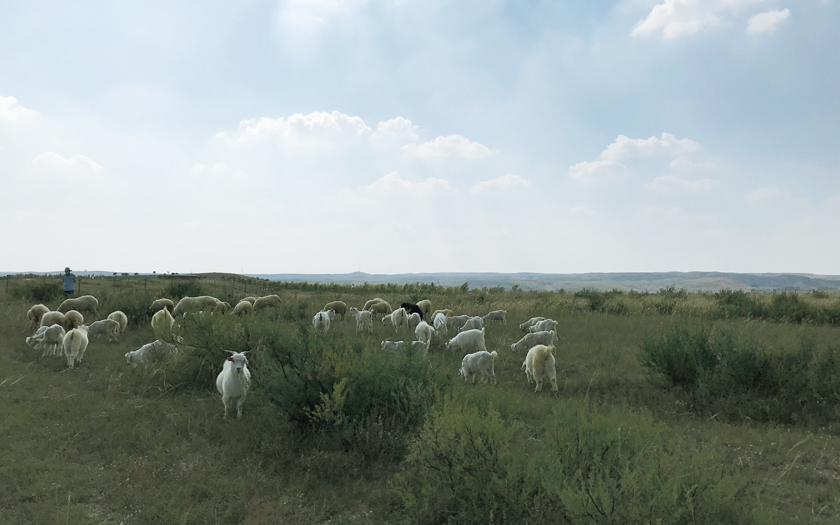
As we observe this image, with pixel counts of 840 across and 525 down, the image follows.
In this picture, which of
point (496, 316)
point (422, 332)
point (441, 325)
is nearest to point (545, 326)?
point (441, 325)

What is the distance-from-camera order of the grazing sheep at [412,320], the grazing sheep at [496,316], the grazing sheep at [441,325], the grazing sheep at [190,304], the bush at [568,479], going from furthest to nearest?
the grazing sheep at [496,316] < the grazing sheep at [190,304] < the grazing sheep at [412,320] < the grazing sheep at [441,325] < the bush at [568,479]

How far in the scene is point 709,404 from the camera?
833 centimetres

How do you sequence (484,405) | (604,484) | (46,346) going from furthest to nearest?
(46,346)
(484,405)
(604,484)

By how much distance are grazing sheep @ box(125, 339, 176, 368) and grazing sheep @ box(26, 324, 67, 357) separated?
2254 mm

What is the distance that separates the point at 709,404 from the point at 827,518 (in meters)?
4.21

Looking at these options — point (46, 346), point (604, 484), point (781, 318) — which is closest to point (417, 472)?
point (604, 484)

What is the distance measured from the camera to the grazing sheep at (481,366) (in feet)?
30.3

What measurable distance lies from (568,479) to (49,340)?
12505mm

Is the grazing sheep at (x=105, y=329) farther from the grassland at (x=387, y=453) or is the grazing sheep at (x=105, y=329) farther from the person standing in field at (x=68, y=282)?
the person standing in field at (x=68, y=282)

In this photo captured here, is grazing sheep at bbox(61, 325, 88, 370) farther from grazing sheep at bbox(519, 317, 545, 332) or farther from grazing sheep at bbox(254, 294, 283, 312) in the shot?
grazing sheep at bbox(519, 317, 545, 332)

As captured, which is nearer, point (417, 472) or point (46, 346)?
point (417, 472)

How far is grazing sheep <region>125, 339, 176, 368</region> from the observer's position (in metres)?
9.98

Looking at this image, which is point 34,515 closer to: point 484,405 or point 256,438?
point 256,438

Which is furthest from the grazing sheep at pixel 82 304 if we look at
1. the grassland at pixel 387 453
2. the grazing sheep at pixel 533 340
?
the grazing sheep at pixel 533 340
